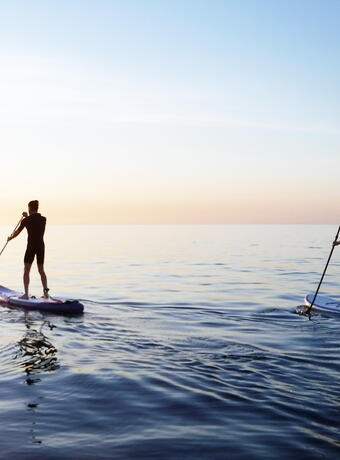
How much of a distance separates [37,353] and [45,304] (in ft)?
16.7

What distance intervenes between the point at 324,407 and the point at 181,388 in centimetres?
197

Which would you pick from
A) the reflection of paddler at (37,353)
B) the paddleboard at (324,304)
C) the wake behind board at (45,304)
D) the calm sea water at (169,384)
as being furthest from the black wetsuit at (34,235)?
the paddleboard at (324,304)

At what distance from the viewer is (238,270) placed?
30250mm

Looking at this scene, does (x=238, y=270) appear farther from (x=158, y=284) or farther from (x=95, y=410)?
(x=95, y=410)

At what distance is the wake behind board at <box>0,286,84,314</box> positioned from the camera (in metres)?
13.8

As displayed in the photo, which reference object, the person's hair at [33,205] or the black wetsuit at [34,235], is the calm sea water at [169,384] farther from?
the person's hair at [33,205]

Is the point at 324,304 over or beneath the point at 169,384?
over

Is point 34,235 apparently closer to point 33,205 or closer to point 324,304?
point 33,205

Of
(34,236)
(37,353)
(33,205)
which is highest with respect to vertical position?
(33,205)

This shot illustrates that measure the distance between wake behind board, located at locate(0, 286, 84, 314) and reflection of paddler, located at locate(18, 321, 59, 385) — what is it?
230 cm

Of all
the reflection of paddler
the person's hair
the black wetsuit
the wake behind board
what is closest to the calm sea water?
the reflection of paddler

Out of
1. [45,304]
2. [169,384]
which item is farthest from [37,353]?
[45,304]

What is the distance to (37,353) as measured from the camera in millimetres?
9234

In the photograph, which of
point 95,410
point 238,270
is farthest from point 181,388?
point 238,270
